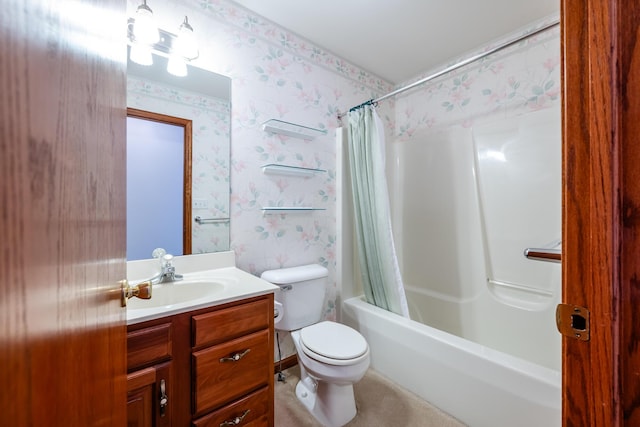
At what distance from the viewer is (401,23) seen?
5.96 feet

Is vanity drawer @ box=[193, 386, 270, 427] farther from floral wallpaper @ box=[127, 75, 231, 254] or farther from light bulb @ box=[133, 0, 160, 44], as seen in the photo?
light bulb @ box=[133, 0, 160, 44]

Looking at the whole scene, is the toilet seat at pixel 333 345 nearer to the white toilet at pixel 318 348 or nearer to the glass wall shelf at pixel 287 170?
the white toilet at pixel 318 348

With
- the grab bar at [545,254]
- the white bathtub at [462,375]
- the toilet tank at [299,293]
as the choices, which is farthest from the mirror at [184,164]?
the grab bar at [545,254]

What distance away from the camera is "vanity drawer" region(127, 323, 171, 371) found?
893mm

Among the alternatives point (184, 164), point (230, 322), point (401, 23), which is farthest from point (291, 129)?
point (230, 322)

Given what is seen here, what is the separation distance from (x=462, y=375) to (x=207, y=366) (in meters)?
1.25

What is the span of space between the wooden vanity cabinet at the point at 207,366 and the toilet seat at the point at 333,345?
0.25 m

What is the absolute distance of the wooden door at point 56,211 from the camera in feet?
0.57

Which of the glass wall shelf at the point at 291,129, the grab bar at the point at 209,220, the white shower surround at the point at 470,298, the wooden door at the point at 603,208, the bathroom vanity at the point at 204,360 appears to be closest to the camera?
the wooden door at the point at 603,208

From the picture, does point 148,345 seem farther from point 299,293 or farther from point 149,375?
point 299,293

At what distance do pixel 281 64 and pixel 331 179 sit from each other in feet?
2.94

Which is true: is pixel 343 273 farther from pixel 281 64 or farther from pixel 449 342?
pixel 281 64

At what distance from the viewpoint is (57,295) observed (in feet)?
0.83

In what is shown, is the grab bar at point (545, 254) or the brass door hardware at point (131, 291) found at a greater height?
the grab bar at point (545, 254)
